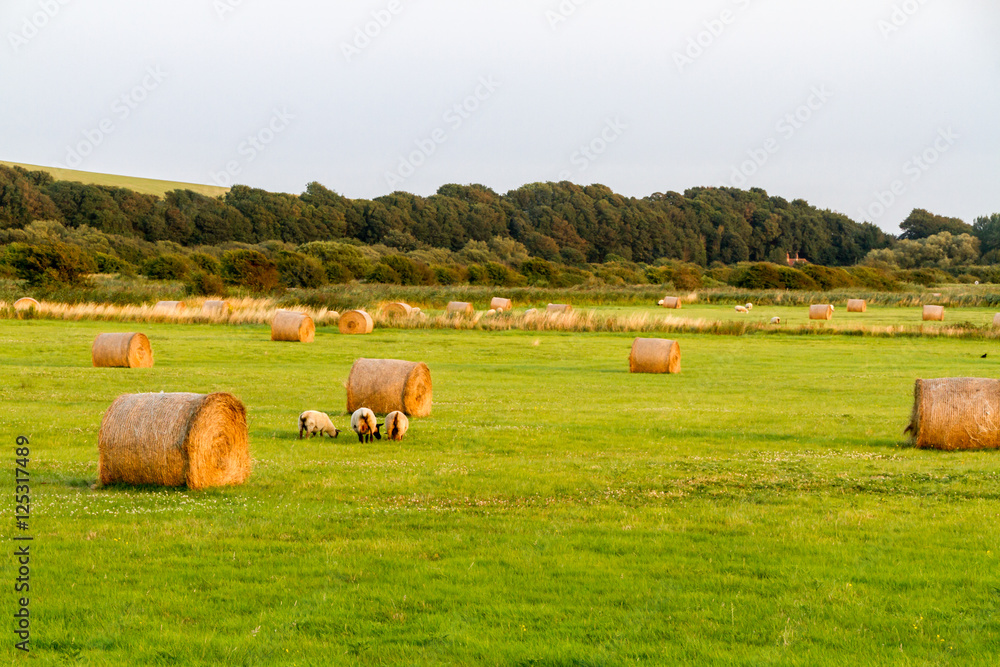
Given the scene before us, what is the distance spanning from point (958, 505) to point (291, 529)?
7.17 meters

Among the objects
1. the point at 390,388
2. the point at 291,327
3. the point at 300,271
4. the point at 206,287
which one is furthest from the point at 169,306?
the point at 300,271

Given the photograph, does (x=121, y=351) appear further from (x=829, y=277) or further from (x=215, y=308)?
(x=829, y=277)

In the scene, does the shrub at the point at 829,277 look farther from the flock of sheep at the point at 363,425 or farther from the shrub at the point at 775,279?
the flock of sheep at the point at 363,425

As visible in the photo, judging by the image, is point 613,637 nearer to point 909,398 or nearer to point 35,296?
point 909,398

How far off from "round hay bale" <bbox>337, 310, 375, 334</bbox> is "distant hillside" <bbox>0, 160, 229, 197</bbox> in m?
92.9

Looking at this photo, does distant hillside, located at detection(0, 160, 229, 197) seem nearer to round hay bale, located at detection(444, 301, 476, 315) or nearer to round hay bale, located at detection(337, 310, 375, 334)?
round hay bale, located at detection(444, 301, 476, 315)

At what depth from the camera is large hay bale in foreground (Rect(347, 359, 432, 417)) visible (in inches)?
665

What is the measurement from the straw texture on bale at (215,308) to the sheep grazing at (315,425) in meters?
27.9

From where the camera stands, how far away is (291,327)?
33.6 metres

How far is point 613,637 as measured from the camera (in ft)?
20.2

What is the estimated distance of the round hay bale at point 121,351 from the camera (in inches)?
958

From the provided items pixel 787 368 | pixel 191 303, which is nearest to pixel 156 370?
pixel 787 368

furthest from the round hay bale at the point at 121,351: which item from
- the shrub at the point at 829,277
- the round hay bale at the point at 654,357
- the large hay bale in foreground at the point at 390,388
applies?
the shrub at the point at 829,277

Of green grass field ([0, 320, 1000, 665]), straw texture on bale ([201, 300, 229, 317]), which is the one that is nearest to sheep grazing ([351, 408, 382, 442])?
green grass field ([0, 320, 1000, 665])
